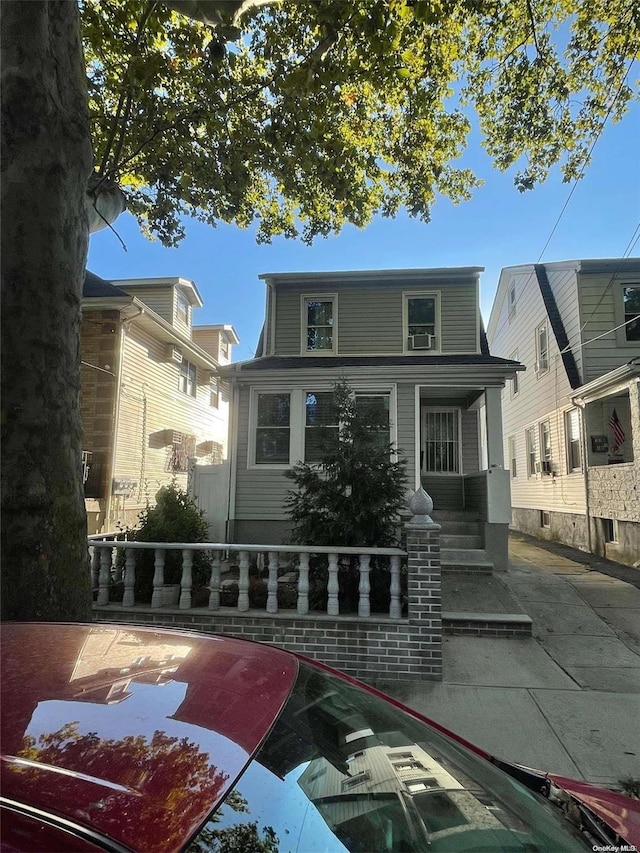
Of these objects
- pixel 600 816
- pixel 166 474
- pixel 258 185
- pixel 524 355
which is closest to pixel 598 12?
pixel 258 185

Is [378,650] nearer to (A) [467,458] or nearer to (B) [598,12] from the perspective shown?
(A) [467,458]

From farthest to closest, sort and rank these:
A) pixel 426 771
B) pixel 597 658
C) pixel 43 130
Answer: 1. pixel 597 658
2. pixel 43 130
3. pixel 426 771

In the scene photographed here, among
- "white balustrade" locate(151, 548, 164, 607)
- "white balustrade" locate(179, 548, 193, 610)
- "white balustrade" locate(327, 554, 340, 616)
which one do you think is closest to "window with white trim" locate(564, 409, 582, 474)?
"white balustrade" locate(327, 554, 340, 616)

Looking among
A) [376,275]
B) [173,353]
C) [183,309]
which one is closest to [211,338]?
[183,309]

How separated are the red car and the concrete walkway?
6.00ft

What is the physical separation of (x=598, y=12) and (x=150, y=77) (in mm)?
5568

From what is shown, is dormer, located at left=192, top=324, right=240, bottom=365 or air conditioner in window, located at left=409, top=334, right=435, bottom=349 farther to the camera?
dormer, located at left=192, top=324, right=240, bottom=365

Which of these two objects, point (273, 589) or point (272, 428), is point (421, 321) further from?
point (273, 589)

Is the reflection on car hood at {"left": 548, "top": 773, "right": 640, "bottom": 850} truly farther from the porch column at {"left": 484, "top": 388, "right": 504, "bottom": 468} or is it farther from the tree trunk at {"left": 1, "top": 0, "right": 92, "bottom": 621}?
the porch column at {"left": 484, "top": 388, "right": 504, "bottom": 468}

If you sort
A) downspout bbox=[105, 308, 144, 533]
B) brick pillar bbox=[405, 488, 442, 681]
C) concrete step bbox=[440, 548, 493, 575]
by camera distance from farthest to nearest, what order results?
downspout bbox=[105, 308, 144, 533] < concrete step bbox=[440, 548, 493, 575] < brick pillar bbox=[405, 488, 442, 681]

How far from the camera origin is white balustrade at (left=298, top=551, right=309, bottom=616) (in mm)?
4312

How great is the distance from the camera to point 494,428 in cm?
851

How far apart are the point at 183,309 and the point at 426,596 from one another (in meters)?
12.5

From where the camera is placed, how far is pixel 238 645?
145 cm
